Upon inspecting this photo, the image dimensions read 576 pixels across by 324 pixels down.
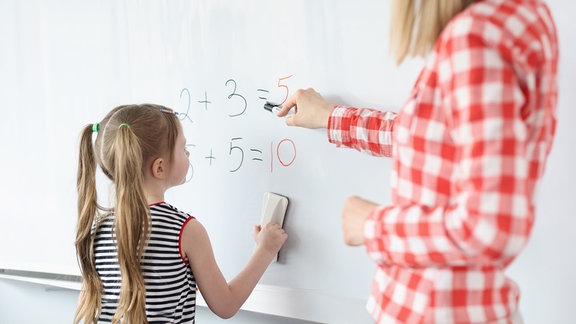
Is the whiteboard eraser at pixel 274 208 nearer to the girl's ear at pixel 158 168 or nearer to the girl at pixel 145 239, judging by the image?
the girl at pixel 145 239

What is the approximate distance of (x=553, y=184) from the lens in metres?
0.75

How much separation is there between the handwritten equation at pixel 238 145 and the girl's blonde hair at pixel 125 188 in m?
0.10

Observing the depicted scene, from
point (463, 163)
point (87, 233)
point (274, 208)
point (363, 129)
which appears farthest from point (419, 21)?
point (87, 233)

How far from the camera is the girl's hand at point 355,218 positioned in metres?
0.64

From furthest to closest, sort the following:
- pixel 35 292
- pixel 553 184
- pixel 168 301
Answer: pixel 35 292, pixel 168 301, pixel 553 184

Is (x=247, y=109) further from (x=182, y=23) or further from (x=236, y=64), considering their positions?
(x=182, y=23)

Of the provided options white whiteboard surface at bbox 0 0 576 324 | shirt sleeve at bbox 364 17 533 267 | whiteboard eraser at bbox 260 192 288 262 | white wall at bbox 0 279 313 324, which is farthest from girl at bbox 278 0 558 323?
white wall at bbox 0 279 313 324

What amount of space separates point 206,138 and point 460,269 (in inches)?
24.7

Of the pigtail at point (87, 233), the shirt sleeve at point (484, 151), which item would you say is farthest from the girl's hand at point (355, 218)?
the pigtail at point (87, 233)

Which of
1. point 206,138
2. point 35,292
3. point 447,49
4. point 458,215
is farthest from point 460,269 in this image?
point 35,292

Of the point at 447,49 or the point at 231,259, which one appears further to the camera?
the point at 231,259

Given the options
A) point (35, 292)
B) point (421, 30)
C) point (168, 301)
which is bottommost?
point (35, 292)

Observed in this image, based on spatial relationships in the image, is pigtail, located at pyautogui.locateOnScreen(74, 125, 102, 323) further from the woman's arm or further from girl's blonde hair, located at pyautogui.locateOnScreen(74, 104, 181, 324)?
the woman's arm

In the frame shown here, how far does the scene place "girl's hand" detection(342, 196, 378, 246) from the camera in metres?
0.64
